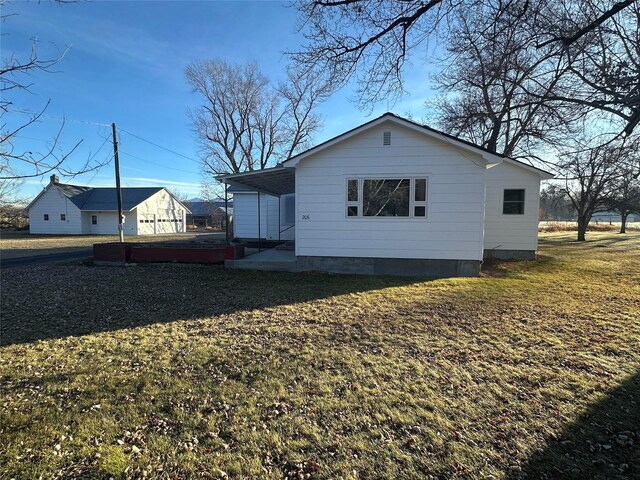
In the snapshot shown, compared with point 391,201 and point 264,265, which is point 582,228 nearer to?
point 391,201

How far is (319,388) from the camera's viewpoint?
3.32 metres

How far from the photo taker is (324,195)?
31.1ft

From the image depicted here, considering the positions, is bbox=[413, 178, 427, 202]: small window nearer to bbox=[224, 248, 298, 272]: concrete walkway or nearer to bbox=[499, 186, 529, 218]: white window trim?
bbox=[224, 248, 298, 272]: concrete walkway

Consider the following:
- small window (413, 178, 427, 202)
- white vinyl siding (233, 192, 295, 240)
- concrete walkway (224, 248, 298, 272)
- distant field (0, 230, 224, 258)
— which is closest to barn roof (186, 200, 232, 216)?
distant field (0, 230, 224, 258)

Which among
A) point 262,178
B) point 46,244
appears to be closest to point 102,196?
point 46,244

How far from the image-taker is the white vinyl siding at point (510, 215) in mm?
12820

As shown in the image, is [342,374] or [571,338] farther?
[571,338]

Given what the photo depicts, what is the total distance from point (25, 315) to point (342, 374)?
18.9 ft

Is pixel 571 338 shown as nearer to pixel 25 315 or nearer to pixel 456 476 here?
pixel 456 476

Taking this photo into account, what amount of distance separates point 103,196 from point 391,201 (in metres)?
36.4

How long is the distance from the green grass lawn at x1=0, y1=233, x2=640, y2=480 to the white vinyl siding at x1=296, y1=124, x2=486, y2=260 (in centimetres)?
263

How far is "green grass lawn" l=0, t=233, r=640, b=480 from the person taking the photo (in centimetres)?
235

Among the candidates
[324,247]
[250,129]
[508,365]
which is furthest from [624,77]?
[250,129]

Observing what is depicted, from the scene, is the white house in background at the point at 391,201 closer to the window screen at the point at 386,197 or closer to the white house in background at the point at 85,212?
the window screen at the point at 386,197
